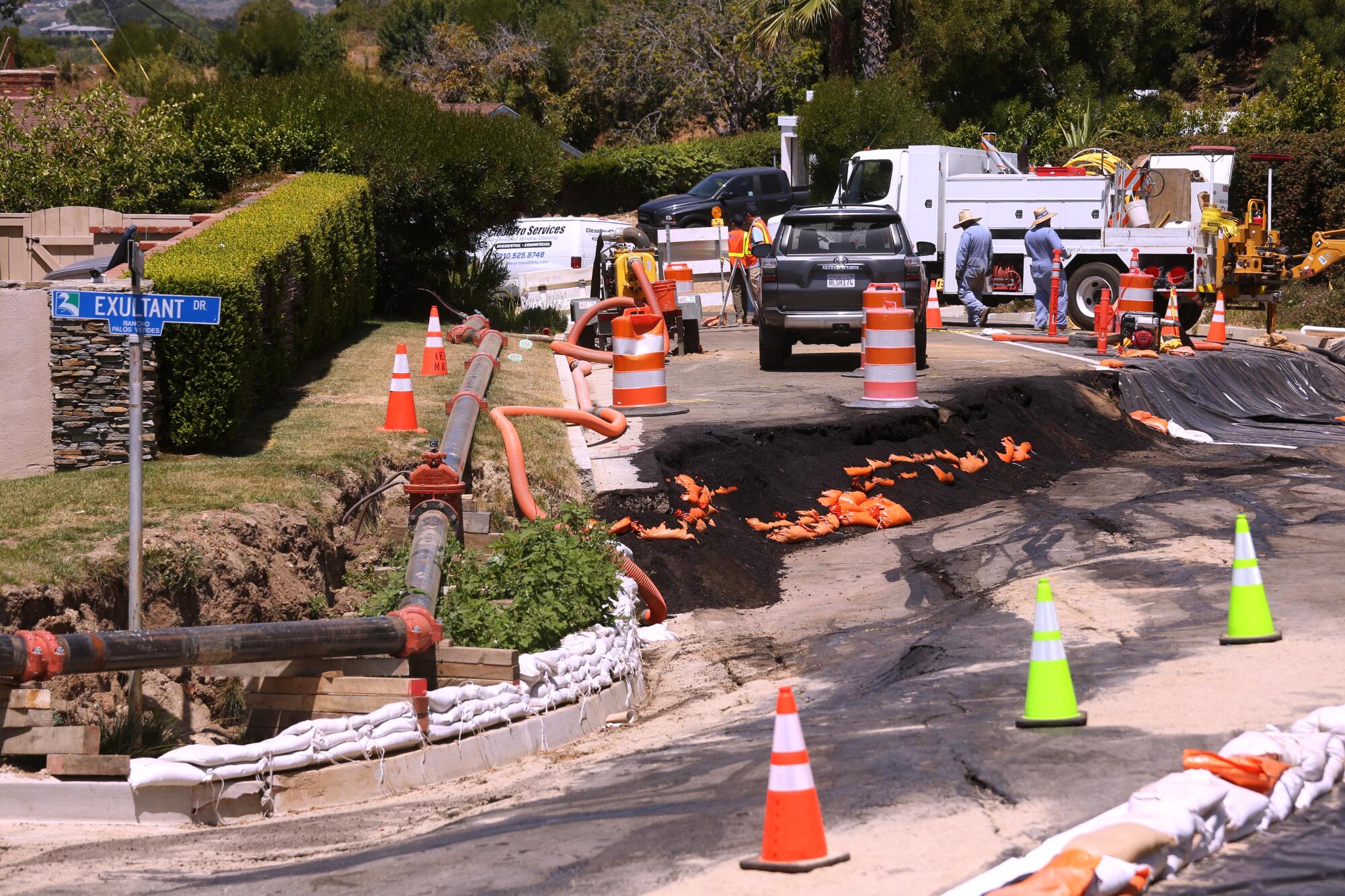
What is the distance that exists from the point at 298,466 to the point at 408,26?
63582 millimetres

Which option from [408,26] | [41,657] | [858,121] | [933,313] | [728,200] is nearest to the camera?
[41,657]

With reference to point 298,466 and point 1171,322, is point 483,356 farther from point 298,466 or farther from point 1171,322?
point 1171,322

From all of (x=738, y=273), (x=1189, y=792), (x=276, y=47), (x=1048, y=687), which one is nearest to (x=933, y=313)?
(x=738, y=273)

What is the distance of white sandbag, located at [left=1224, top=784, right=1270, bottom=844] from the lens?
16.9 feet

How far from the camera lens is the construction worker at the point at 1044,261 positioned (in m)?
22.8

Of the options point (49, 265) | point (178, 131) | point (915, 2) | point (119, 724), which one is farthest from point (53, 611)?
point (915, 2)

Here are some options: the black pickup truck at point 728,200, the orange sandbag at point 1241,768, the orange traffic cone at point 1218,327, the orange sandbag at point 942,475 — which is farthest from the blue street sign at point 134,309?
the black pickup truck at point 728,200

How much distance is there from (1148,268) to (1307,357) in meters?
2.94

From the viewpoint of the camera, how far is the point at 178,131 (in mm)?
21000

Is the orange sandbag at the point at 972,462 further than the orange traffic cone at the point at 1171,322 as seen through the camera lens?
No

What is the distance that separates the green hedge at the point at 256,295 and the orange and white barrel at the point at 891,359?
5.68 metres

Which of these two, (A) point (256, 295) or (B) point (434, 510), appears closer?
(B) point (434, 510)

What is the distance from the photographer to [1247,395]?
19250 millimetres

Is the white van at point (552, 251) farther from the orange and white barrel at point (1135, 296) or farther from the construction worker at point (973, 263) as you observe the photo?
the orange and white barrel at point (1135, 296)
